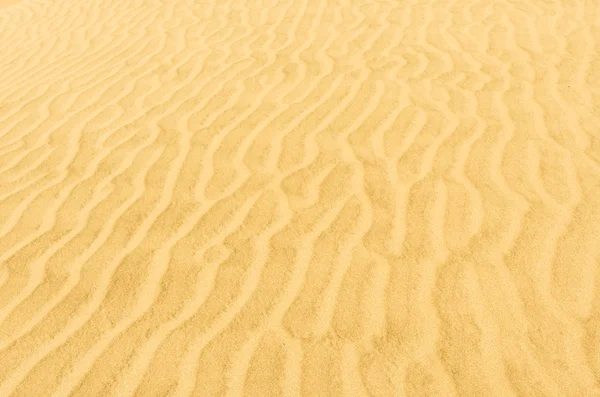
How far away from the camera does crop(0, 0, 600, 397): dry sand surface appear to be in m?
2.33

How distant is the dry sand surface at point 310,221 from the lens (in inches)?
91.8

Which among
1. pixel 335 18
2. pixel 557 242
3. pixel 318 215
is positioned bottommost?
pixel 335 18

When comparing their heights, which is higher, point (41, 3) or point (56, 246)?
point (56, 246)

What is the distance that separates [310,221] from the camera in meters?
3.08

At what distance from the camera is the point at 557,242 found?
2.83m

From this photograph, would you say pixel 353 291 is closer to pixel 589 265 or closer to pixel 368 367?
pixel 368 367

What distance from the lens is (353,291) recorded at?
8.62 feet

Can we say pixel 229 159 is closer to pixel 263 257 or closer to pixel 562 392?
pixel 263 257

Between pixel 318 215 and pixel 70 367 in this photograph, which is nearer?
pixel 70 367

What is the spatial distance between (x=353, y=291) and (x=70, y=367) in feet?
3.66

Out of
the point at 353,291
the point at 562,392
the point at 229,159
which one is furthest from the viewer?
the point at 229,159

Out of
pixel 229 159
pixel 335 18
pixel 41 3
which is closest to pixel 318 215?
pixel 229 159

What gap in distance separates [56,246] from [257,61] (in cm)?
271

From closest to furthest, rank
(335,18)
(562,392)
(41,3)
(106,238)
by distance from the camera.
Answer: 1. (562,392)
2. (106,238)
3. (335,18)
4. (41,3)
